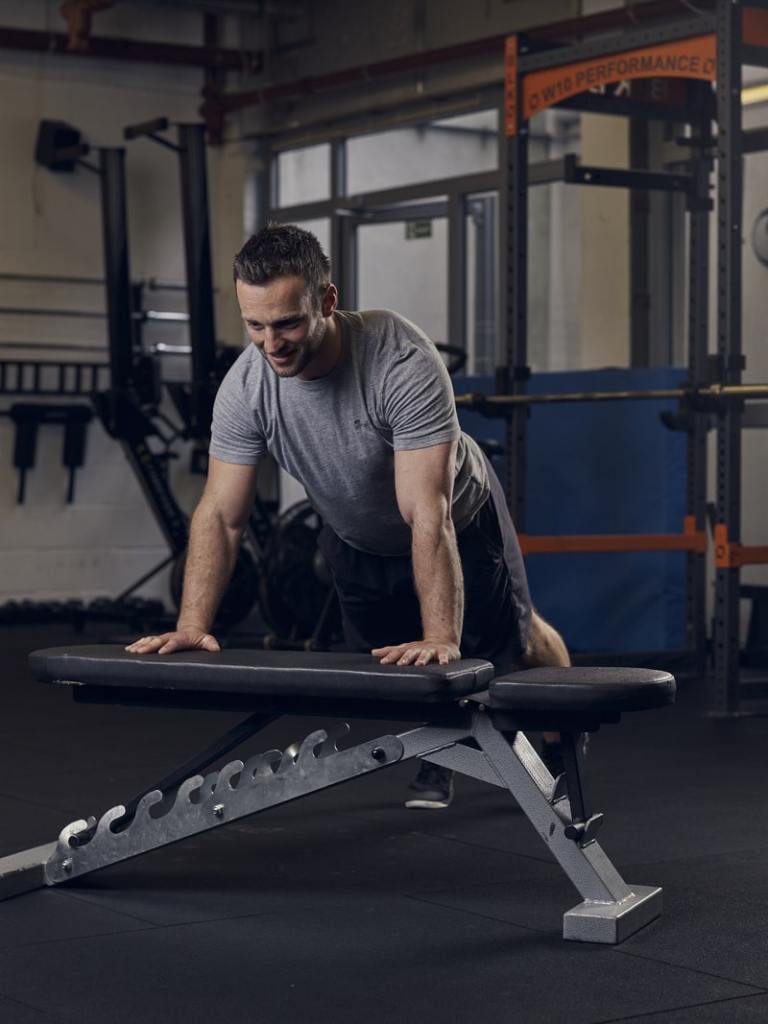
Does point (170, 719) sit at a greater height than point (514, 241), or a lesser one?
lesser

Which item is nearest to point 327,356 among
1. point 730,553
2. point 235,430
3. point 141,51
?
point 235,430

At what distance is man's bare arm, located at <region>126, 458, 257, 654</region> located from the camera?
2.86 m

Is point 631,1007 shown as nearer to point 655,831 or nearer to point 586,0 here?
point 655,831

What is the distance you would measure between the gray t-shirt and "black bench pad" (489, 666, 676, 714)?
0.50 meters

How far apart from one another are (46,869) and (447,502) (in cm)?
91

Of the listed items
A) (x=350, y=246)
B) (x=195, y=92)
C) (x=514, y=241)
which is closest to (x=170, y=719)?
(x=514, y=241)

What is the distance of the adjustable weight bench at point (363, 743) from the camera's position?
2.41m

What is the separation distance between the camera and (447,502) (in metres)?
2.78

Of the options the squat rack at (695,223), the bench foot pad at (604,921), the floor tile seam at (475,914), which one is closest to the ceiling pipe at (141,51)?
the squat rack at (695,223)

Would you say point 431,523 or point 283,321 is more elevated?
point 283,321

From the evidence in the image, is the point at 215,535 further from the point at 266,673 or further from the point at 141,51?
the point at 141,51

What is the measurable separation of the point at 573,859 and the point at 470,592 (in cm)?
80

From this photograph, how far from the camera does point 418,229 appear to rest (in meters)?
8.42

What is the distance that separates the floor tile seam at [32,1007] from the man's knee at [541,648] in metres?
1.43
